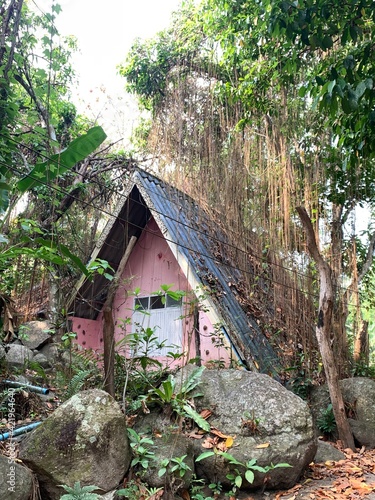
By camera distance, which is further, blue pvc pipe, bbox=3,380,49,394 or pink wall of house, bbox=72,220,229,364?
pink wall of house, bbox=72,220,229,364

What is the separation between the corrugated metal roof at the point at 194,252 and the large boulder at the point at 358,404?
0.76m

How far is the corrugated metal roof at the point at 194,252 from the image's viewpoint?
248 inches

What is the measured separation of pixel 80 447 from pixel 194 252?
3.80 metres

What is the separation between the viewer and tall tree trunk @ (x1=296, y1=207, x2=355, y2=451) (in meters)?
5.41

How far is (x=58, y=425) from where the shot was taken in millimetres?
3625

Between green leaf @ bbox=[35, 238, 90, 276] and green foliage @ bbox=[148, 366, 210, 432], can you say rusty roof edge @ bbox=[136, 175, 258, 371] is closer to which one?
green foliage @ bbox=[148, 366, 210, 432]

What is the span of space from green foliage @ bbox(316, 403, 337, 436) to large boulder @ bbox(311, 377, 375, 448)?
0.46ft

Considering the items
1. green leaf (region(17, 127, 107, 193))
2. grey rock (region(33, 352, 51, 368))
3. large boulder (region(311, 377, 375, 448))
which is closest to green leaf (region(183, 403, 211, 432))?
large boulder (region(311, 377, 375, 448))

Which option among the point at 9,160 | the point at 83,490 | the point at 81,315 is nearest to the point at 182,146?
the point at 9,160

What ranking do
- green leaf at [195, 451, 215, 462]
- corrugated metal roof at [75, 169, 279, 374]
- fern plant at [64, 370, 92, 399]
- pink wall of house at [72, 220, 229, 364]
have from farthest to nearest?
1. pink wall of house at [72, 220, 229, 364]
2. corrugated metal roof at [75, 169, 279, 374]
3. fern plant at [64, 370, 92, 399]
4. green leaf at [195, 451, 215, 462]

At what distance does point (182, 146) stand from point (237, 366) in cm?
341

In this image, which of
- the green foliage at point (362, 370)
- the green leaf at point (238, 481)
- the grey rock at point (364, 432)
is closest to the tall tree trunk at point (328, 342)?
the grey rock at point (364, 432)

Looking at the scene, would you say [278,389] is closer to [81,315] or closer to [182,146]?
[182,146]

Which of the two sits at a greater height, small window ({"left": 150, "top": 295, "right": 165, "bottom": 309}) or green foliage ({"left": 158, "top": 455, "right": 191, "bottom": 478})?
small window ({"left": 150, "top": 295, "right": 165, "bottom": 309})
